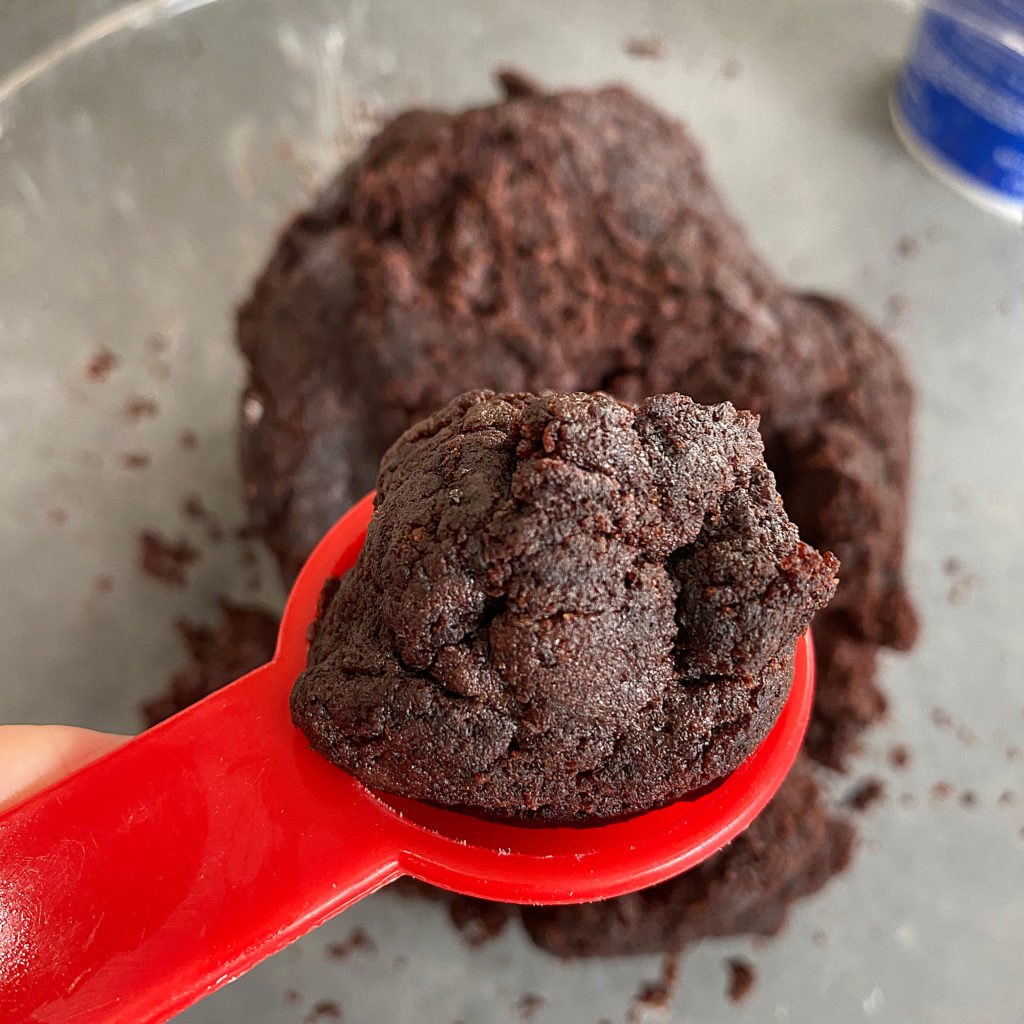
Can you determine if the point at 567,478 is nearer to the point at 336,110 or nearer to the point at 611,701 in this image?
the point at 611,701

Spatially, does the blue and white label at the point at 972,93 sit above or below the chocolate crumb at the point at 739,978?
above

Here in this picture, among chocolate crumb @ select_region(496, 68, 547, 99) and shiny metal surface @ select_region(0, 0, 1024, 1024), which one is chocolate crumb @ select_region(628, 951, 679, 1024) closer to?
shiny metal surface @ select_region(0, 0, 1024, 1024)

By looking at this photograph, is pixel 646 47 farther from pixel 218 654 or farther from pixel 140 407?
pixel 218 654

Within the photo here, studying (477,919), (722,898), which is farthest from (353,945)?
(722,898)

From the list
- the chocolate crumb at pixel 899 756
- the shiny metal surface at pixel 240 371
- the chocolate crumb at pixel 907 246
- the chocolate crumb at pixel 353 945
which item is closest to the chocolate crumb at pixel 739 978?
the shiny metal surface at pixel 240 371

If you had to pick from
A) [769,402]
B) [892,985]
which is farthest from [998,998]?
[769,402]

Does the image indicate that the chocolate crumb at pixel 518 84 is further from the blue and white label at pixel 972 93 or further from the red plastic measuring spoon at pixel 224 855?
the red plastic measuring spoon at pixel 224 855
